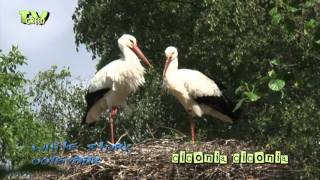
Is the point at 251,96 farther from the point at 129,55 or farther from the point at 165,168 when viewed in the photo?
the point at 129,55

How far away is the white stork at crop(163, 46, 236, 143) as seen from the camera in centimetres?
1345

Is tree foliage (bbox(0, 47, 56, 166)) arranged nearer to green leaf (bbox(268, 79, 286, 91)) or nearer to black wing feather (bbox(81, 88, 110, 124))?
black wing feather (bbox(81, 88, 110, 124))

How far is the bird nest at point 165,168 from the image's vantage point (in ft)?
35.9

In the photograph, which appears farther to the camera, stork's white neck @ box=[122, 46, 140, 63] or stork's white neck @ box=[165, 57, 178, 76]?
stork's white neck @ box=[122, 46, 140, 63]

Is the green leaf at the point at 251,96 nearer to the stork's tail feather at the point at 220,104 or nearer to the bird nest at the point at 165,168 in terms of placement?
the bird nest at the point at 165,168

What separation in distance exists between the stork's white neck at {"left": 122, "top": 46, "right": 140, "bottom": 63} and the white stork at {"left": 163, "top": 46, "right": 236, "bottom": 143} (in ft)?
1.76

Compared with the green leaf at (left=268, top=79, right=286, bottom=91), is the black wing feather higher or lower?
higher

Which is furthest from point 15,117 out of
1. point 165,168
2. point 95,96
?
point 165,168

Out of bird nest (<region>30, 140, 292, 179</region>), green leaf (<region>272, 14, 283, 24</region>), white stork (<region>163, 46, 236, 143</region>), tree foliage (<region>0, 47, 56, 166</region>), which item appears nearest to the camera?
green leaf (<region>272, 14, 283, 24</region>)

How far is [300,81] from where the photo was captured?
28.6 feet

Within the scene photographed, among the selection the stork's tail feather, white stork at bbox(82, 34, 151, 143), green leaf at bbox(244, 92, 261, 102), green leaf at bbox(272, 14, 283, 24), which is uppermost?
white stork at bbox(82, 34, 151, 143)

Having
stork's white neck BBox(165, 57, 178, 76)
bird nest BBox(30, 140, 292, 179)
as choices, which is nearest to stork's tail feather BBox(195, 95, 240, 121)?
stork's white neck BBox(165, 57, 178, 76)

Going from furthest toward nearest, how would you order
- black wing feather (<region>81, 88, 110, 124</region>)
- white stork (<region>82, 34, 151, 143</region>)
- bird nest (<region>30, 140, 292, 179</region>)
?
black wing feather (<region>81, 88, 110, 124</region>), white stork (<region>82, 34, 151, 143</region>), bird nest (<region>30, 140, 292, 179</region>)

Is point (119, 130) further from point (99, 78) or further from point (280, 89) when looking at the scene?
point (280, 89)
